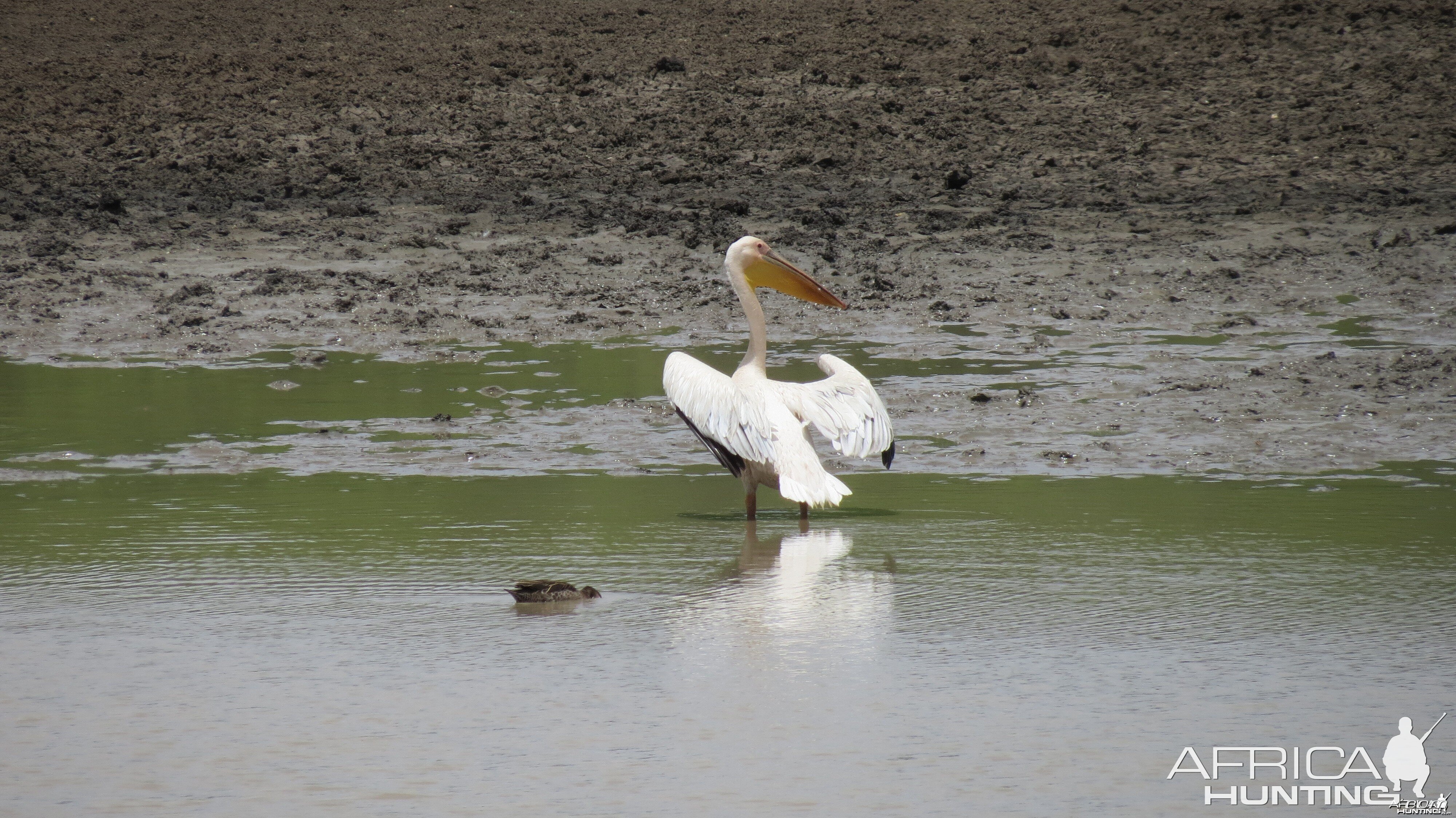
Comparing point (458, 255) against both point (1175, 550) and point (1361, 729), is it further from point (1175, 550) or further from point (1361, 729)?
point (1361, 729)

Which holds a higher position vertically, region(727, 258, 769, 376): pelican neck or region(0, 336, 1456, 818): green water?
region(727, 258, 769, 376): pelican neck

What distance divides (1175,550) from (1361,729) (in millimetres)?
1719

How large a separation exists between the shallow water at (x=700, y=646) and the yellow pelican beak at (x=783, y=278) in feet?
4.38

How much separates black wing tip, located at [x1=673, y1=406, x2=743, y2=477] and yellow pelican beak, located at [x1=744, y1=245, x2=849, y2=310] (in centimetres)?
115

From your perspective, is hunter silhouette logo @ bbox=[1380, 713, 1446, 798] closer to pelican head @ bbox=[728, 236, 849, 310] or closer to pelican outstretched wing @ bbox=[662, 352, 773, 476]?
pelican outstretched wing @ bbox=[662, 352, 773, 476]

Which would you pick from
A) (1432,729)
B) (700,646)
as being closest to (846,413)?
(700,646)

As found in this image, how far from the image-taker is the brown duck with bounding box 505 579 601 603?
4289mm

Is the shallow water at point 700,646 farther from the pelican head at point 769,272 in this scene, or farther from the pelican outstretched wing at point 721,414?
the pelican head at point 769,272

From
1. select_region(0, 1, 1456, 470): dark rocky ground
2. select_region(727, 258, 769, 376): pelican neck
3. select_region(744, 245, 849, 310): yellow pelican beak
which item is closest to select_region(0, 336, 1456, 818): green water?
select_region(727, 258, 769, 376): pelican neck

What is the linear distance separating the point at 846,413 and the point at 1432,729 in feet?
9.65

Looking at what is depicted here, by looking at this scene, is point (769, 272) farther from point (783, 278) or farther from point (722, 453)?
point (722, 453)

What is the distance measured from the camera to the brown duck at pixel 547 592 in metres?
4.29

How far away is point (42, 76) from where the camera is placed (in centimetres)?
1484

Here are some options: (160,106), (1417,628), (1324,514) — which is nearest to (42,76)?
(160,106)
